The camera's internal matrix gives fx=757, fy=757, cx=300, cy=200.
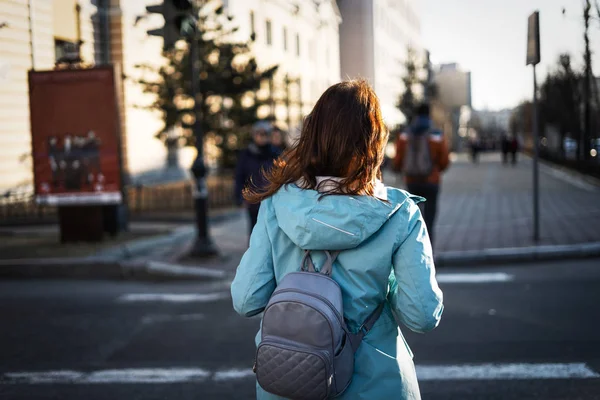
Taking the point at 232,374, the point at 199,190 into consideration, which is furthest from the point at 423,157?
the point at 232,374

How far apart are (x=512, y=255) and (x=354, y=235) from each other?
779cm

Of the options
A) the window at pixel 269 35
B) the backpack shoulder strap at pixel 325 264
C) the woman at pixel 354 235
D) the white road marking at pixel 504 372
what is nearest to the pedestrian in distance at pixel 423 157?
the white road marking at pixel 504 372

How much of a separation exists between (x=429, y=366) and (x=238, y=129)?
12126 millimetres

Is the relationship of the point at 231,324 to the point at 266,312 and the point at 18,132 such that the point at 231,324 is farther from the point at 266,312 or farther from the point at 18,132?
the point at 18,132

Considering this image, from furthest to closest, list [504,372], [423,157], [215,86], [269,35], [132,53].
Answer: [269,35] < [132,53] < [215,86] < [423,157] < [504,372]

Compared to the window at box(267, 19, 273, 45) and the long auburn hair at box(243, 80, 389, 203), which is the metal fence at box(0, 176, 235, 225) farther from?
the window at box(267, 19, 273, 45)

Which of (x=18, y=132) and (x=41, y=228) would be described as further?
(x=18, y=132)

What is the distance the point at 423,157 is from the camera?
359 inches

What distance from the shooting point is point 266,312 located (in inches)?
87.0

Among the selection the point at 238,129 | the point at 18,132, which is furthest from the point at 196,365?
the point at 18,132

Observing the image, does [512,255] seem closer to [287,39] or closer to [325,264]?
[325,264]

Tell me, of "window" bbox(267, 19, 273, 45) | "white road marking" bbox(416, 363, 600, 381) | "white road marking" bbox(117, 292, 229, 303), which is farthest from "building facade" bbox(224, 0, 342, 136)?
"white road marking" bbox(416, 363, 600, 381)

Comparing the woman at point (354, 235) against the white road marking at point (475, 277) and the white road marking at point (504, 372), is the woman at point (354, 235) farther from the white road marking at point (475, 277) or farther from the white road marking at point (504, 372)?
the white road marking at point (475, 277)

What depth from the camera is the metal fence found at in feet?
49.6
